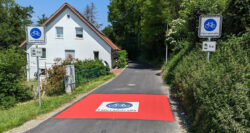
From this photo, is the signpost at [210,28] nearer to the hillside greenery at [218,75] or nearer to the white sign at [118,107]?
the hillside greenery at [218,75]

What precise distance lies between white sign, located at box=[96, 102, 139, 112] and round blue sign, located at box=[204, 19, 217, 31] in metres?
4.33

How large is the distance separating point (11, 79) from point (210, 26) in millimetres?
10555

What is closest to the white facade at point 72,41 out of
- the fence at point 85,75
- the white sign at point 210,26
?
the fence at point 85,75

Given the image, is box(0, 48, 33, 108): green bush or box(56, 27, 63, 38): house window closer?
box(0, 48, 33, 108): green bush

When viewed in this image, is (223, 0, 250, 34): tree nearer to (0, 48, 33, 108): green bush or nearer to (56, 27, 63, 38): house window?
(0, 48, 33, 108): green bush

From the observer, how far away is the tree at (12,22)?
3719cm

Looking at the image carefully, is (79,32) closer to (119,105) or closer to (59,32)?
(59,32)


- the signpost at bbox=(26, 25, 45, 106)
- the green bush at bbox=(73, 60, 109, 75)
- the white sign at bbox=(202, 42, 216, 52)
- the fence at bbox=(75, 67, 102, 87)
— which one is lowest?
the fence at bbox=(75, 67, 102, 87)

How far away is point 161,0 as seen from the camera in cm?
2358

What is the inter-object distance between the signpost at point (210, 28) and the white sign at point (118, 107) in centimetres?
374

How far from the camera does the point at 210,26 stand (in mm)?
6609

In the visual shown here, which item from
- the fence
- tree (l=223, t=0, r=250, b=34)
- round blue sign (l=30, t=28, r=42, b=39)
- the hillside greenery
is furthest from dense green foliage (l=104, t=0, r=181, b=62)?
round blue sign (l=30, t=28, r=42, b=39)

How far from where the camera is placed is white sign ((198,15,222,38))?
652cm

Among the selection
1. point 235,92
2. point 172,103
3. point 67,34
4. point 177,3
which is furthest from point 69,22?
point 235,92
